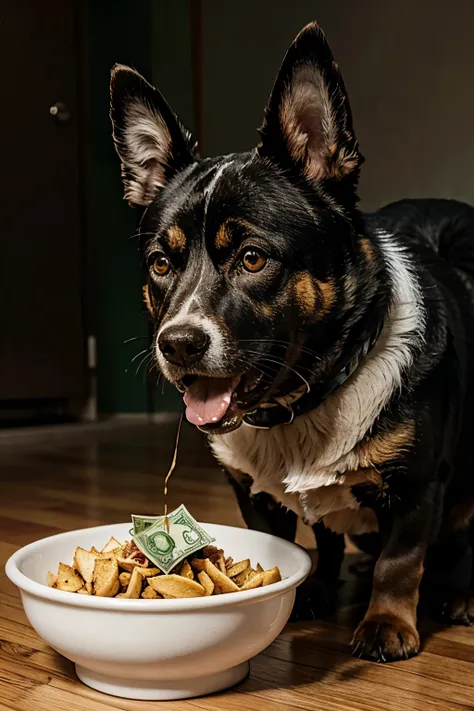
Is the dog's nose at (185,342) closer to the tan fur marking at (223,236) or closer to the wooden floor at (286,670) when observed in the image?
the tan fur marking at (223,236)

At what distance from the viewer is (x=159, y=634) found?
0.96m

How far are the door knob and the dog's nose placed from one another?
144 inches

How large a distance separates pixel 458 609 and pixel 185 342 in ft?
2.19

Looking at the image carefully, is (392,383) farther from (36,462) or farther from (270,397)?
(36,462)

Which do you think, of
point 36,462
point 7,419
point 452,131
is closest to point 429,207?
point 36,462

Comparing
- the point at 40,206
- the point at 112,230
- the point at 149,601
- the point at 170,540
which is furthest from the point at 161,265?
the point at 112,230

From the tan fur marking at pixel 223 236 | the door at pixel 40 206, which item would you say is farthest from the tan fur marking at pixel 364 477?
the door at pixel 40 206

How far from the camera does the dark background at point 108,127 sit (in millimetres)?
4094

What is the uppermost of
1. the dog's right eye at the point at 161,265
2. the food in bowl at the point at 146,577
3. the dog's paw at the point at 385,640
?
the dog's right eye at the point at 161,265

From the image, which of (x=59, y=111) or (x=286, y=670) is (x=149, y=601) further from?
(x=59, y=111)

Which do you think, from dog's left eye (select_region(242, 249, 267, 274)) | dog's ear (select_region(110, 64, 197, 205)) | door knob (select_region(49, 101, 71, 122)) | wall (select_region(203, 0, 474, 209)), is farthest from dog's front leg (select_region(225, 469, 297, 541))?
door knob (select_region(49, 101, 71, 122))

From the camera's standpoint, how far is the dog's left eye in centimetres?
120

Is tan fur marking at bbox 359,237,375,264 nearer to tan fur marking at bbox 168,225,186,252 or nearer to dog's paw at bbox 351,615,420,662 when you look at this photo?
tan fur marking at bbox 168,225,186,252

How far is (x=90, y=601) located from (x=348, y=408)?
50 centimetres
